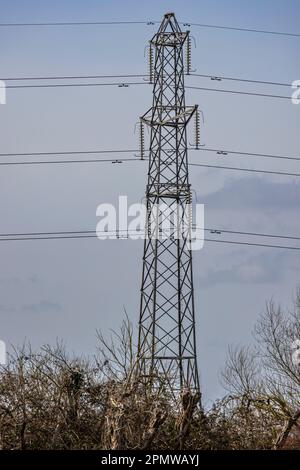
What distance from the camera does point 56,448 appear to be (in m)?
21.1

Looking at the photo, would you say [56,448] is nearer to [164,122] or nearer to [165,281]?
[165,281]

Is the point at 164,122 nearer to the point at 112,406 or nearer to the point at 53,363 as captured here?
the point at 53,363

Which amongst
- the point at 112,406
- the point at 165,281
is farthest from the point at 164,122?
the point at 112,406

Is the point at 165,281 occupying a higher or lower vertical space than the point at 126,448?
higher

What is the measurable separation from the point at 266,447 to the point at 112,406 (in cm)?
367

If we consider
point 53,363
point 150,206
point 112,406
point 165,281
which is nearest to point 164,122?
point 150,206

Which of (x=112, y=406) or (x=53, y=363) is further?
(x=53, y=363)

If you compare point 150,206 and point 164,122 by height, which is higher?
point 164,122
